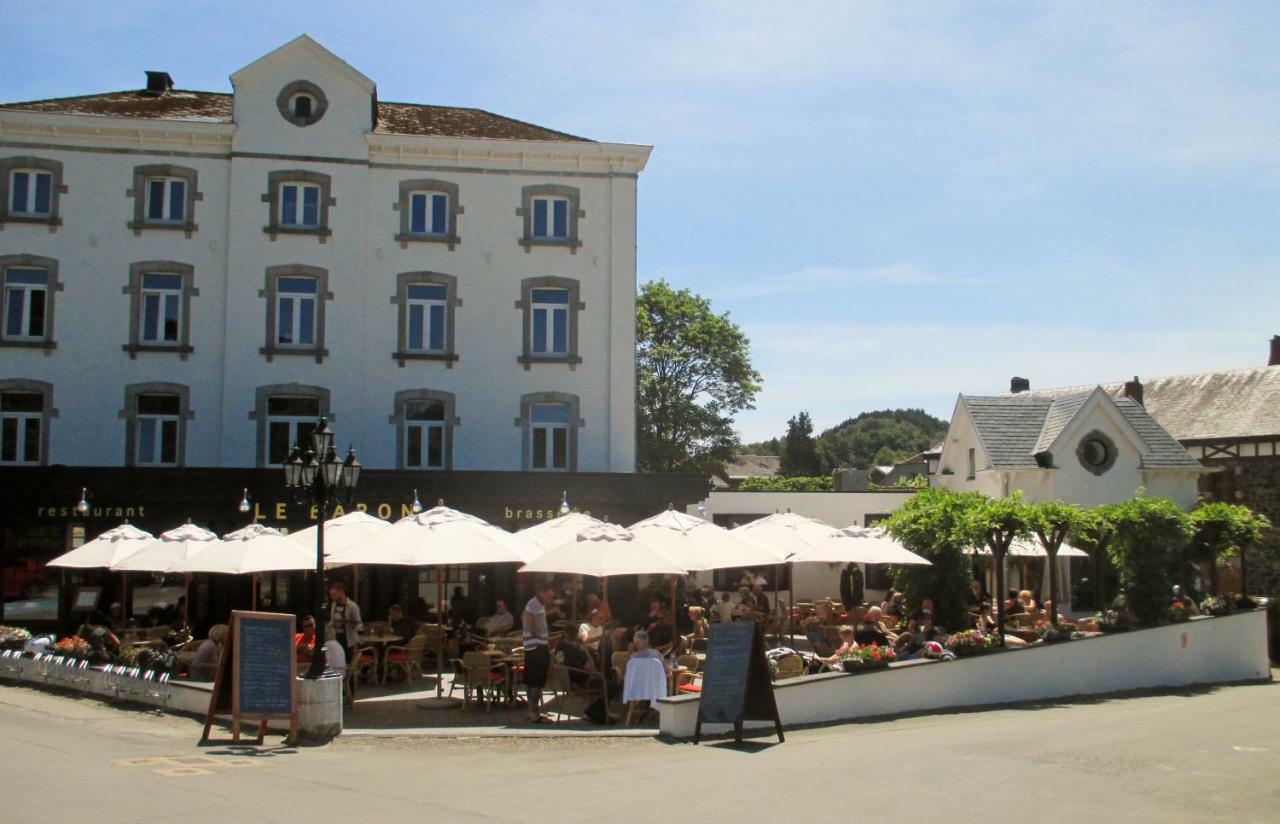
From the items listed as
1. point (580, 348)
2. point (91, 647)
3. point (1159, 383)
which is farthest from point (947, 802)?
point (1159, 383)

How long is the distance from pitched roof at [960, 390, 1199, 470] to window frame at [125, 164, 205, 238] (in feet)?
82.7

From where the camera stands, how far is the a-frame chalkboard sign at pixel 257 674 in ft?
44.7

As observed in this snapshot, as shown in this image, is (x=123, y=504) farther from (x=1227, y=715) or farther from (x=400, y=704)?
(x=1227, y=715)

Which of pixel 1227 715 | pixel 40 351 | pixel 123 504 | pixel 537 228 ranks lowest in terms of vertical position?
pixel 1227 715

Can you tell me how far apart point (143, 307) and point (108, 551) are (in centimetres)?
954

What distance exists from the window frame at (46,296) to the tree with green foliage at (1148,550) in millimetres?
25015

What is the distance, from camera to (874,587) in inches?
1383

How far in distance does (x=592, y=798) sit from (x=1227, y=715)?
Result: 39.0ft

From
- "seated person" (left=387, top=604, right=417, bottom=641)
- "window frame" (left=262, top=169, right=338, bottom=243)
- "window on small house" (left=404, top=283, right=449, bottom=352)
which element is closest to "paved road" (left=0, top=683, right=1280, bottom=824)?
"seated person" (left=387, top=604, right=417, bottom=641)

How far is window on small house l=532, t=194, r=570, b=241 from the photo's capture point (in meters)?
29.7

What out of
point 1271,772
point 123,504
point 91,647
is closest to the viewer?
point 1271,772

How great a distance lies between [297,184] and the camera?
93.6 feet

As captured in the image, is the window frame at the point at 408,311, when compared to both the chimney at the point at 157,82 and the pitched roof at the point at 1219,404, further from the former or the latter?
the pitched roof at the point at 1219,404

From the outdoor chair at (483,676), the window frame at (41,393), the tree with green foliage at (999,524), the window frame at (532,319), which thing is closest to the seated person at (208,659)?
the outdoor chair at (483,676)
